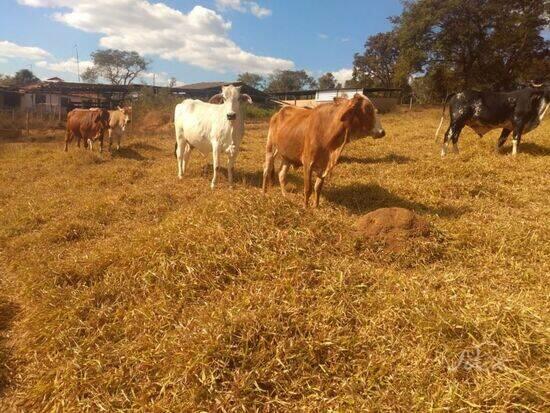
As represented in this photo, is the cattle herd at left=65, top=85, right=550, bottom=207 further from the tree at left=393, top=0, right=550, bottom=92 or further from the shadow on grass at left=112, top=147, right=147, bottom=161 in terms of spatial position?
the tree at left=393, top=0, right=550, bottom=92

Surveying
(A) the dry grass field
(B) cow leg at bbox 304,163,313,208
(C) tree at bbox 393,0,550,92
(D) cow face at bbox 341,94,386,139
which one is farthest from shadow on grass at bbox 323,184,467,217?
(C) tree at bbox 393,0,550,92

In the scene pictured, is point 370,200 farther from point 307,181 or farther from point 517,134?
point 517,134

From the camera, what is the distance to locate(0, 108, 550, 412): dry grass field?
2469mm

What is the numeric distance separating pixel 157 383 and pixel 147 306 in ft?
2.94

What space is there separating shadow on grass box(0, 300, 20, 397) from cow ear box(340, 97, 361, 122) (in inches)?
181

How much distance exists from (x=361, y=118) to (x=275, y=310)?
362 cm

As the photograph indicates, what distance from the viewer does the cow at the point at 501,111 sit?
9117 mm

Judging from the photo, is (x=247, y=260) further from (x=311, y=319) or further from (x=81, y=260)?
(x=81, y=260)

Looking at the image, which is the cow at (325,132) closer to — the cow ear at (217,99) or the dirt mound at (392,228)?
the dirt mound at (392,228)

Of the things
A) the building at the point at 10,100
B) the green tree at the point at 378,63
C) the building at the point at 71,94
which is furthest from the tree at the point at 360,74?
the building at the point at 10,100

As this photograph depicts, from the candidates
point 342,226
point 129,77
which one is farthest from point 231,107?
point 129,77

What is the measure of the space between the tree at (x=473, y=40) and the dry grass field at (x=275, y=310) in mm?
25819

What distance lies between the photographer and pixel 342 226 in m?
4.59

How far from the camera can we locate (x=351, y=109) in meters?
5.52
